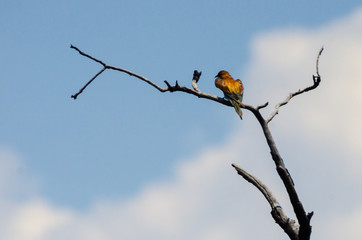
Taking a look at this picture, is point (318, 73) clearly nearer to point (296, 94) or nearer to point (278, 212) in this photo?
point (296, 94)

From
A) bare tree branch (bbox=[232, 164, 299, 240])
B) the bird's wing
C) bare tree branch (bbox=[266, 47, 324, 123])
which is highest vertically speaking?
the bird's wing

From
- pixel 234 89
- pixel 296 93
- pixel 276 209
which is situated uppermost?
pixel 234 89

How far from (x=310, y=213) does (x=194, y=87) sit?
2347mm

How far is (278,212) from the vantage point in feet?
26.1

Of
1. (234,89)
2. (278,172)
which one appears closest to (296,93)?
(278,172)

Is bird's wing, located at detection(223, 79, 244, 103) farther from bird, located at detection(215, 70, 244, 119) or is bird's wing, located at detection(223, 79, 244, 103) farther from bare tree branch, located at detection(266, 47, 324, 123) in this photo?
bare tree branch, located at detection(266, 47, 324, 123)

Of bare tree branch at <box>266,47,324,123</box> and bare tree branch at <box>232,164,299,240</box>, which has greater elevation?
bare tree branch at <box>266,47,324,123</box>

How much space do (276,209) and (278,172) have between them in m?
0.73

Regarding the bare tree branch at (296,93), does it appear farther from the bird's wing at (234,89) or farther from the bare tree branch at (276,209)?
the bird's wing at (234,89)

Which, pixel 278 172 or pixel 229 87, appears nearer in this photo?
pixel 278 172

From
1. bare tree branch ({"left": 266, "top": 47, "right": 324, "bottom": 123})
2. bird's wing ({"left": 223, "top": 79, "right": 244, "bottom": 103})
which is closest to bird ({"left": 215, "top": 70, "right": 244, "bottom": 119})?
bird's wing ({"left": 223, "top": 79, "right": 244, "bottom": 103})

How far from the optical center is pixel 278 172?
24.7ft

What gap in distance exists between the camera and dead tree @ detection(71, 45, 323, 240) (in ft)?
24.4

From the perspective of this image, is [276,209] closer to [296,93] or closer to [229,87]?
[296,93]
